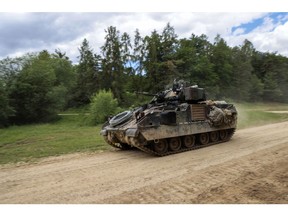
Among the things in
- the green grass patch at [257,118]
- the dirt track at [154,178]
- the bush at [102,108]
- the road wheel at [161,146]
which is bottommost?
the dirt track at [154,178]

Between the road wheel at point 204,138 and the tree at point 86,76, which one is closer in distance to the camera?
the road wheel at point 204,138

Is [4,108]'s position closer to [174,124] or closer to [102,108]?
[102,108]

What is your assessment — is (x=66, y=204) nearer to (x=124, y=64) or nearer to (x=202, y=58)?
(x=124, y=64)

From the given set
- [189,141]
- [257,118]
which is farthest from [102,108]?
[189,141]

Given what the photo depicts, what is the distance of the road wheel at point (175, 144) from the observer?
1130cm

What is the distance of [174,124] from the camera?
11.2 metres

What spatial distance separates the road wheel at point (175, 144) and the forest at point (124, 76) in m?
16.2

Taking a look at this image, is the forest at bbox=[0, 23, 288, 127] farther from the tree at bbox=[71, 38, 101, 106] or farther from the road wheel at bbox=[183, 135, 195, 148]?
the road wheel at bbox=[183, 135, 195, 148]

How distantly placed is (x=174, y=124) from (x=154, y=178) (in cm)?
357

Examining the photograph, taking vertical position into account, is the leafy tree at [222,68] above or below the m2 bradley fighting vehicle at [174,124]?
above

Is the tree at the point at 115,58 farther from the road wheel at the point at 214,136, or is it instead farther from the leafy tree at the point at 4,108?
the road wheel at the point at 214,136

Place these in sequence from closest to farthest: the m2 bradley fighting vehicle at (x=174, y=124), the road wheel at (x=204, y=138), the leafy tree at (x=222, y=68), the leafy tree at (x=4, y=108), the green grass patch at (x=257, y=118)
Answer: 1. the m2 bradley fighting vehicle at (x=174, y=124)
2. the road wheel at (x=204, y=138)
3. the green grass patch at (x=257, y=118)
4. the leafy tree at (x=4, y=108)
5. the leafy tree at (x=222, y=68)

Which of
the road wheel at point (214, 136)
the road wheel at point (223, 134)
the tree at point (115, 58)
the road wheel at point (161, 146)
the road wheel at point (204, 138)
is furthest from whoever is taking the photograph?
the tree at point (115, 58)

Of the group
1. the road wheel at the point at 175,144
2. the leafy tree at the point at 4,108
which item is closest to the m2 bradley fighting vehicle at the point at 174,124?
the road wheel at the point at 175,144
